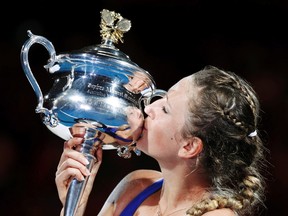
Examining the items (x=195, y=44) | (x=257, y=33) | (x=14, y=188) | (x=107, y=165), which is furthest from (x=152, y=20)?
(x=14, y=188)

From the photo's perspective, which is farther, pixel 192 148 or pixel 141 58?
pixel 141 58

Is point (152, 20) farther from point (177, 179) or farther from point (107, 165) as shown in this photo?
point (177, 179)

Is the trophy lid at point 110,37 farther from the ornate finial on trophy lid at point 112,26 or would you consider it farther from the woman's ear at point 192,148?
the woman's ear at point 192,148

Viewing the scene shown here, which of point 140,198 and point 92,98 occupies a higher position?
point 92,98

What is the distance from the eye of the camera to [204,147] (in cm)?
141

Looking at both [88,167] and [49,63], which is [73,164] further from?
[49,63]

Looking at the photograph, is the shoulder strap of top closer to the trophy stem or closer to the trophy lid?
the trophy stem

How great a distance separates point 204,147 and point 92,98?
265mm

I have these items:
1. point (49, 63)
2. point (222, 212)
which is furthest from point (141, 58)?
point (222, 212)

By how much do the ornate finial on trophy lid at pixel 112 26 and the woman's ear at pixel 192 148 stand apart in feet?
0.93

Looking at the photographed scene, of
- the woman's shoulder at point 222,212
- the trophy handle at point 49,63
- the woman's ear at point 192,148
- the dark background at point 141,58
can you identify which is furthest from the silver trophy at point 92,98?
the dark background at point 141,58

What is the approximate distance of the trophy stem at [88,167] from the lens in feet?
4.45

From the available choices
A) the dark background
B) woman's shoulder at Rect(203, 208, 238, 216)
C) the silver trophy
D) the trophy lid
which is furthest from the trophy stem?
the dark background

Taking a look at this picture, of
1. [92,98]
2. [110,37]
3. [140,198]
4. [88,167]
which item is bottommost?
[140,198]
